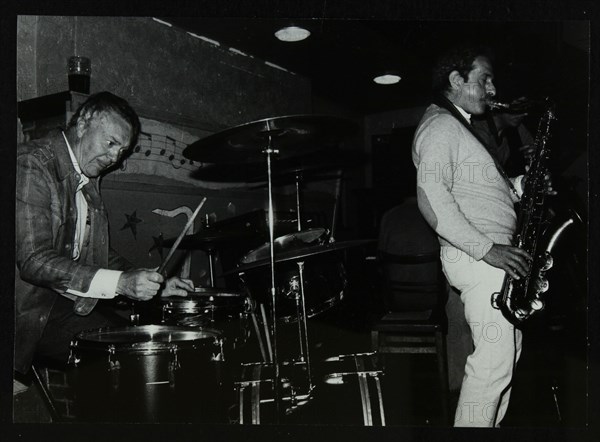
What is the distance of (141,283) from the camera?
1516 mm

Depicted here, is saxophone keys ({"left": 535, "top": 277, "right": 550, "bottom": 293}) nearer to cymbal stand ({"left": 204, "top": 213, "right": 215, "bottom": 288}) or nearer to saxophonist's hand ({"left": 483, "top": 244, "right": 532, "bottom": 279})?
saxophonist's hand ({"left": 483, "top": 244, "right": 532, "bottom": 279})

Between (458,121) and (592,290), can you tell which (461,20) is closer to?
(458,121)

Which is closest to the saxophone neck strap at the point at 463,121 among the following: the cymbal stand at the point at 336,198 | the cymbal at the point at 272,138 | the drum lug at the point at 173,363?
the cymbal at the point at 272,138

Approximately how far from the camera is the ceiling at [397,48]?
1.67 meters

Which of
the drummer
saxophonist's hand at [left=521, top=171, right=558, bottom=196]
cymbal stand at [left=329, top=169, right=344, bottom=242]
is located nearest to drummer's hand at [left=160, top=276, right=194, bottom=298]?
the drummer

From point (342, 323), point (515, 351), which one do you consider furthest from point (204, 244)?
point (515, 351)

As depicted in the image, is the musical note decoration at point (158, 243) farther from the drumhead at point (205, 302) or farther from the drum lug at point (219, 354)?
the drum lug at point (219, 354)

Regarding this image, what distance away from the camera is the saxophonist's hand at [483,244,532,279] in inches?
62.1

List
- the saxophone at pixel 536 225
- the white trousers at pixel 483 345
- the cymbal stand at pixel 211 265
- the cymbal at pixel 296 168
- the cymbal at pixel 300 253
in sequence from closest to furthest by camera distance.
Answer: the cymbal at pixel 300 253
the white trousers at pixel 483 345
the saxophone at pixel 536 225
the cymbal stand at pixel 211 265
the cymbal at pixel 296 168

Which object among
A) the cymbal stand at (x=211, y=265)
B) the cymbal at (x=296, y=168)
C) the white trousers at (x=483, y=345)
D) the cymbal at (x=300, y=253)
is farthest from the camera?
the cymbal at (x=296, y=168)

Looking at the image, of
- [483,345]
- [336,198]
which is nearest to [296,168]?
[336,198]

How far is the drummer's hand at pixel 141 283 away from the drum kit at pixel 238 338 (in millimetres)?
60

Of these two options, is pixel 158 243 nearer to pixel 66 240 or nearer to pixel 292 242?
pixel 66 240

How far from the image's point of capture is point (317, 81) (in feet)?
6.50
